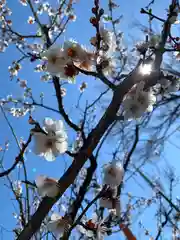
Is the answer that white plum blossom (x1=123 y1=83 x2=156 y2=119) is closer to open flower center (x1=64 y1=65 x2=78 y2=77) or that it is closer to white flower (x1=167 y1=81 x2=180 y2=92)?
open flower center (x1=64 y1=65 x2=78 y2=77)

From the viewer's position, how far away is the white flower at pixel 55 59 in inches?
83.7

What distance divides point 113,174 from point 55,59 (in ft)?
2.88

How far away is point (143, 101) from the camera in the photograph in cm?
208

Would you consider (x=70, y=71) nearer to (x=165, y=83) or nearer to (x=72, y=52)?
(x=72, y=52)

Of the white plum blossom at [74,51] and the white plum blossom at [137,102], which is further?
the white plum blossom at [74,51]

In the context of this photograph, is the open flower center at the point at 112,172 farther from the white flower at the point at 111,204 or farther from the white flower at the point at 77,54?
the white flower at the point at 77,54

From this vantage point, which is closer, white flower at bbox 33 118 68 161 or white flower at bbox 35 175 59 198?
white flower at bbox 35 175 59 198

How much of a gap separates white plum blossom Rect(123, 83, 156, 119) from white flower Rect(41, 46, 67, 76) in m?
0.50

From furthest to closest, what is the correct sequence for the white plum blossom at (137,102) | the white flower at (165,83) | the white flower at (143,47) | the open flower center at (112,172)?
the white flower at (165,83) < the white flower at (143,47) < the open flower center at (112,172) < the white plum blossom at (137,102)

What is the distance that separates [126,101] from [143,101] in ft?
0.37

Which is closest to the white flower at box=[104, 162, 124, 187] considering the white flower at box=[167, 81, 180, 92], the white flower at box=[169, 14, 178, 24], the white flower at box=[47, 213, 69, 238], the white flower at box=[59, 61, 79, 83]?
the white flower at box=[47, 213, 69, 238]

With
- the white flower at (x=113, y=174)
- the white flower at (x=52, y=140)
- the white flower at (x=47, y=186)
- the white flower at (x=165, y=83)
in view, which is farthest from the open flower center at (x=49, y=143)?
the white flower at (x=165, y=83)

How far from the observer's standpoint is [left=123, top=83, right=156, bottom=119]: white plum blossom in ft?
6.50

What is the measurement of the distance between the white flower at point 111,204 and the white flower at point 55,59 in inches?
36.7
